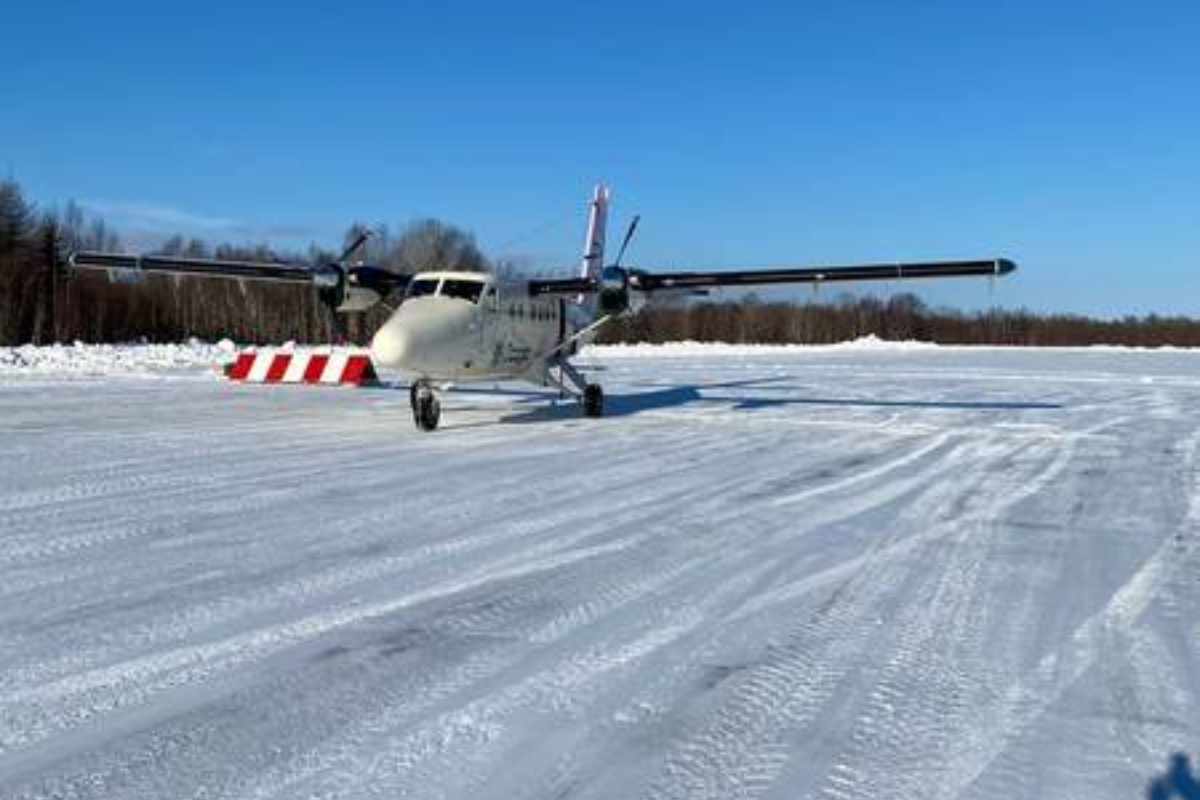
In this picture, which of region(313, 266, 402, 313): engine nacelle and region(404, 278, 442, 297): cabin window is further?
region(313, 266, 402, 313): engine nacelle

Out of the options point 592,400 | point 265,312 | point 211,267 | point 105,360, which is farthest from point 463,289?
point 265,312

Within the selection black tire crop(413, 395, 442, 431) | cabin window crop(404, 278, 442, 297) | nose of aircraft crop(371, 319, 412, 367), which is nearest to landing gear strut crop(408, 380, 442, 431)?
black tire crop(413, 395, 442, 431)

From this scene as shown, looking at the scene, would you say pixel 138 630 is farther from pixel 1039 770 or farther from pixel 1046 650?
pixel 1046 650

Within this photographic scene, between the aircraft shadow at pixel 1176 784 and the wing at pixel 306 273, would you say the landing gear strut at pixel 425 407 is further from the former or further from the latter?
the aircraft shadow at pixel 1176 784

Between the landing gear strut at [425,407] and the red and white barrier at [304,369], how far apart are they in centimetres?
916

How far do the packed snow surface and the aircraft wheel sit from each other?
18.4 feet

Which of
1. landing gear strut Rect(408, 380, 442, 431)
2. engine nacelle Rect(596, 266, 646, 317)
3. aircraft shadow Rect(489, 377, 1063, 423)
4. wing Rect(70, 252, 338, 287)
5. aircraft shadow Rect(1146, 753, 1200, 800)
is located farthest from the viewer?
aircraft shadow Rect(489, 377, 1063, 423)

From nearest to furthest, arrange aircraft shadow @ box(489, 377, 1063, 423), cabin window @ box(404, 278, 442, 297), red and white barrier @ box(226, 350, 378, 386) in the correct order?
cabin window @ box(404, 278, 442, 297) < aircraft shadow @ box(489, 377, 1063, 423) < red and white barrier @ box(226, 350, 378, 386)

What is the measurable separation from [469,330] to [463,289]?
0.76 m

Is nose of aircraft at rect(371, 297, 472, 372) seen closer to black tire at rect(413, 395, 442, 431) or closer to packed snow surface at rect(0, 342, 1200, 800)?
black tire at rect(413, 395, 442, 431)

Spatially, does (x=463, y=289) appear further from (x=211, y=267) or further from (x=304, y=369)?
(x=304, y=369)

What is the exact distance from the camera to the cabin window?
16828 millimetres

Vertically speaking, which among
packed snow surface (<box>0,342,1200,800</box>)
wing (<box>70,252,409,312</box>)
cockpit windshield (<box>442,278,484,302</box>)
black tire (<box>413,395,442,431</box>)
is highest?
wing (<box>70,252,409,312</box>)

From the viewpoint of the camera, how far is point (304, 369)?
2555cm
